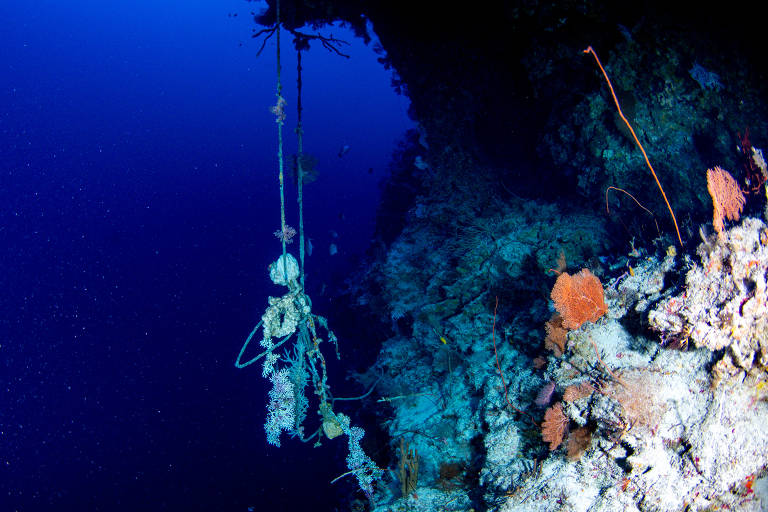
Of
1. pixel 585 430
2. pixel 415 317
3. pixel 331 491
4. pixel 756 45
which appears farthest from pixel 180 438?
pixel 756 45

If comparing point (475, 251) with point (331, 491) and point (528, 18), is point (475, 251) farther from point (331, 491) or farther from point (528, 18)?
point (331, 491)

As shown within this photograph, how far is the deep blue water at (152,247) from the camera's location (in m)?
12.8

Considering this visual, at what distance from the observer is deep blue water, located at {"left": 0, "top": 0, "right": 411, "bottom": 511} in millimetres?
12758

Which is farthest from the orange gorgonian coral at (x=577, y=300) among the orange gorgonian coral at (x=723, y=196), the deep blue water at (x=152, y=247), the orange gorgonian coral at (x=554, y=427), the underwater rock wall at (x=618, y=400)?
the deep blue water at (x=152, y=247)

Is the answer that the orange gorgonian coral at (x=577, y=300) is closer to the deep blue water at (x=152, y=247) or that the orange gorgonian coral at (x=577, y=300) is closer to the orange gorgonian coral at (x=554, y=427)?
the orange gorgonian coral at (x=554, y=427)

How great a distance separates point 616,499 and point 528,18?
16.2ft

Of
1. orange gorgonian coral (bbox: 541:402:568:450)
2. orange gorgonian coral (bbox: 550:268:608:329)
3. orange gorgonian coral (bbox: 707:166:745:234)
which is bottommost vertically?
orange gorgonian coral (bbox: 541:402:568:450)

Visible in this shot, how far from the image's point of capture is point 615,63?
13.7ft

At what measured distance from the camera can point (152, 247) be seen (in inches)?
1510

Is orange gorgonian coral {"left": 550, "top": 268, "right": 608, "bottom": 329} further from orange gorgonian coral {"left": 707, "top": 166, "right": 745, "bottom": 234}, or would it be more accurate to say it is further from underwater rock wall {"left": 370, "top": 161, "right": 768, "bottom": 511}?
orange gorgonian coral {"left": 707, "top": 166, "right": 745, "bottom": 234}

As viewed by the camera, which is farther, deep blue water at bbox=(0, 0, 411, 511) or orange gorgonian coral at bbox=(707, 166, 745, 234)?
deep blue water at bbox=(0, 0, 411, 511)

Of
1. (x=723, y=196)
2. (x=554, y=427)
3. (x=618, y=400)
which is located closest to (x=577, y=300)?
(x=618, y=400)

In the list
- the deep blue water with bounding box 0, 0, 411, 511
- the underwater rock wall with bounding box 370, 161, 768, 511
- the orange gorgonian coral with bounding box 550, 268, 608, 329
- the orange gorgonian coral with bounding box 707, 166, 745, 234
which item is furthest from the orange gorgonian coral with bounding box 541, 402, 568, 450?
the deep blue water with bounding box 0, 0, 411, 511

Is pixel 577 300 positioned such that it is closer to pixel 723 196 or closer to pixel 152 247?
pixel 723 196
